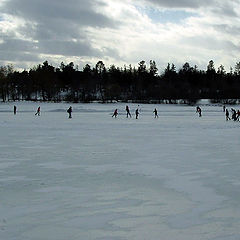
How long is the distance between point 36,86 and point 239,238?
296 feet

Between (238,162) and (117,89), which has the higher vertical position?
(117,89)

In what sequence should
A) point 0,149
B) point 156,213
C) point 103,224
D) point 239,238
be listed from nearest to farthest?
point 239,238 < point 103,224 < point 156,213 < point 0,149

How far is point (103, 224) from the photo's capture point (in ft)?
20.2

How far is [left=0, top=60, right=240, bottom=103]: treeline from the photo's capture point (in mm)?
79062

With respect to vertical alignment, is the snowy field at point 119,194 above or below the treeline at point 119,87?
below

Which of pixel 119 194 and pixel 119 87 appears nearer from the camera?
pixel 119 194

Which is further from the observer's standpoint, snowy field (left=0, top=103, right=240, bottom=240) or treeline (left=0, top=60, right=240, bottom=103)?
treeline (left=0, top=60, right=240, bottom=103)

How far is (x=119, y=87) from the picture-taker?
282 feet

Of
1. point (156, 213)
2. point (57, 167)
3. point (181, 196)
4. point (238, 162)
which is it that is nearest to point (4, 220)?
point (156, 213)

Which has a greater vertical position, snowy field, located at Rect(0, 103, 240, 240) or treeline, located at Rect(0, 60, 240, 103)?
treeline, located at Rect(0, 60, 240, 103)

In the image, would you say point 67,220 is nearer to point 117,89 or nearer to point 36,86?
point 117,89

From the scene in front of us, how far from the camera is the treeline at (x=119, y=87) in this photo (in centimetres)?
7906

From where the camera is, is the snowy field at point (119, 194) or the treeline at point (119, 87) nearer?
the snowy field at point (119, 194)

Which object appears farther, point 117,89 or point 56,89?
point 56,89
